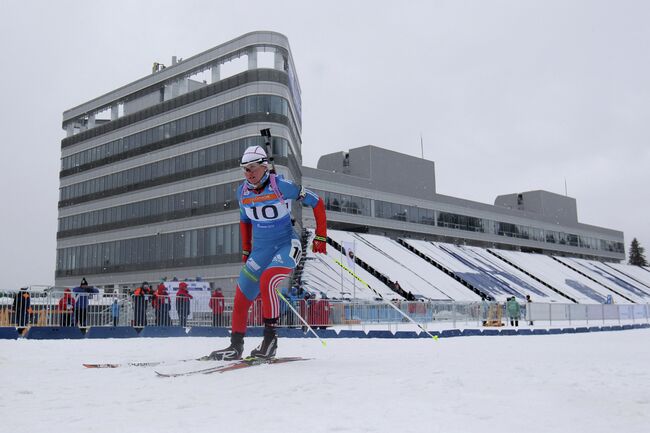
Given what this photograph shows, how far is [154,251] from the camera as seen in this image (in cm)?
4466

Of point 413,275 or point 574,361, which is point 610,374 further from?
point 413,275

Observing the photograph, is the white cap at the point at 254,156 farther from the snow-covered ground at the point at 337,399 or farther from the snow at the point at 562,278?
the snow at the point at 562,278

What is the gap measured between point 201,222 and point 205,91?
955cm

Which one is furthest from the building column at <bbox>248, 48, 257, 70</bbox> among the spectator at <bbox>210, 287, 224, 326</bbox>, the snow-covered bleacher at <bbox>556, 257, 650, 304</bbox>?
the snow-covered bleacher at <bbox>556, 257, 650, 304</bbox>

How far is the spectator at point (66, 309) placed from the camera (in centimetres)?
1571

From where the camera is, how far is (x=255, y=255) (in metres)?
8.20

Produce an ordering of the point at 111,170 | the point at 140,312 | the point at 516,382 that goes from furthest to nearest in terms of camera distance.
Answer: the point at 111,170, the point at 140,312, the point at 516,382

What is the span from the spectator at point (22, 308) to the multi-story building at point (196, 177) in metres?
23.2

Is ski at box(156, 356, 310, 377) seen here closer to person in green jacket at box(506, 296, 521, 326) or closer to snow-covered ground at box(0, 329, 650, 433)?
snow-covered ground at box(0, 329, 650, 433)

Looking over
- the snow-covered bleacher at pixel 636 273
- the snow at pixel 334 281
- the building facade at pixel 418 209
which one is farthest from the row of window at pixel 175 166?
the snow-covered bleacher at pixel 636 273

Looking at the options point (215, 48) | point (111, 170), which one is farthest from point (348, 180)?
point (111, 170)

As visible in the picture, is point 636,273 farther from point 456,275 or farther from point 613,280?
point 456,275

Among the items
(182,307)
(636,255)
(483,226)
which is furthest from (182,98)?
(636,255)

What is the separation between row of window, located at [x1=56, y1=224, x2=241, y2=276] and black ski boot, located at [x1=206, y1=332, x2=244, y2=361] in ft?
100
